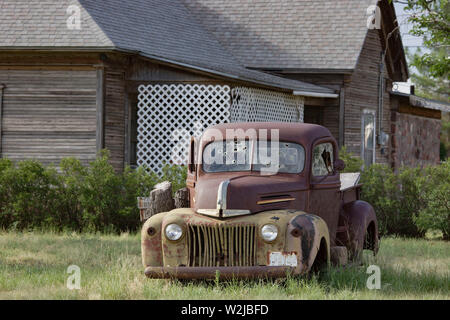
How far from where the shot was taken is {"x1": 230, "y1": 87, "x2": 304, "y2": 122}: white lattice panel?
16.6 meters

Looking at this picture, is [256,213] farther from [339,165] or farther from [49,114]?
[49,114]

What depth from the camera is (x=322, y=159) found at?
855cm

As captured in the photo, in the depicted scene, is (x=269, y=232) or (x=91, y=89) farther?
(x=91, y=89)

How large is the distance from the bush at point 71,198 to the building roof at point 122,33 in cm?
336

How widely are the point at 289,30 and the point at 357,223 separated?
13.6 metres

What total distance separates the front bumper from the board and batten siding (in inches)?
364

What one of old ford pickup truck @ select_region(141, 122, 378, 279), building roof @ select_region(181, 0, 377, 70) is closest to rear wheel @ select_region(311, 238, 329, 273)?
old ford pickup truck @ select_region(141, 122, 378, 279)

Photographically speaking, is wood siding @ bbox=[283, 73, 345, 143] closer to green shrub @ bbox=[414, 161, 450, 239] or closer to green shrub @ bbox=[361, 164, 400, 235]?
green shrub @ bbox=[361, 164, 400, 235]

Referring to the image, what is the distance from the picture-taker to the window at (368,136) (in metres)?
21.7

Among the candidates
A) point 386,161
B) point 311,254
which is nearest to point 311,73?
point 386,161

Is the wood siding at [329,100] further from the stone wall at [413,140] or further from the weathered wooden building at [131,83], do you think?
the stone wall at [413,140]

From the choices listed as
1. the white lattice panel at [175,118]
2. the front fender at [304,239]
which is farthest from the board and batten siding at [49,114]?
the front fender at [304,239]

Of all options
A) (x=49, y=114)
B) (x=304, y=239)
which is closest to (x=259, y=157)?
(x=304, y=239)
